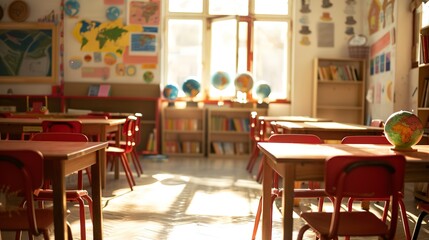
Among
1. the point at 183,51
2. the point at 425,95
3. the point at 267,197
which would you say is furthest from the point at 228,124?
the point at 267,197

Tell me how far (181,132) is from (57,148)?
595cm

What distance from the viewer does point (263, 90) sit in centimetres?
784

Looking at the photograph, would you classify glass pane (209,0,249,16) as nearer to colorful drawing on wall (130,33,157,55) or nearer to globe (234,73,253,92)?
colorful drawing on wall (130,33,157,55)

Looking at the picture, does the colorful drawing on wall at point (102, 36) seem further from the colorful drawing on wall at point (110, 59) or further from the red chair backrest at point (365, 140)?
the red chair backrest at point (365, 140)

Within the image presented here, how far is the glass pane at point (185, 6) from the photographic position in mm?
8272

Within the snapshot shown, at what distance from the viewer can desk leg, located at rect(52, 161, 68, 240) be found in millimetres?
1979

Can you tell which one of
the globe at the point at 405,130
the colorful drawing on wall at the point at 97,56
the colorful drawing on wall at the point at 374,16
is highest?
the colorful drawing on wall at the point at 374,16

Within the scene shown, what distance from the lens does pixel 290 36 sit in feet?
26.8

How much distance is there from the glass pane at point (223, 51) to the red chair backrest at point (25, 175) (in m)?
6.40

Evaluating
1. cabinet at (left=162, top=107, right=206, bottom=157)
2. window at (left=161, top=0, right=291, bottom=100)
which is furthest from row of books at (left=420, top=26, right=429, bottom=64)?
cabinet at (left=162, top=107, right=206, bottom=157)

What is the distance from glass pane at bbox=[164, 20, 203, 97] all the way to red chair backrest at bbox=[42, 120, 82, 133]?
4.29 meters

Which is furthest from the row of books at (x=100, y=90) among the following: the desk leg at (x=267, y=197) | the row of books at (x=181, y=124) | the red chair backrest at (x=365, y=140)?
the desk leg at (x=267, y=197)

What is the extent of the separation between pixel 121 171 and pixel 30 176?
160 inches

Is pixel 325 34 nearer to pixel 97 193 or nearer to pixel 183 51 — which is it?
pixel 183 51
